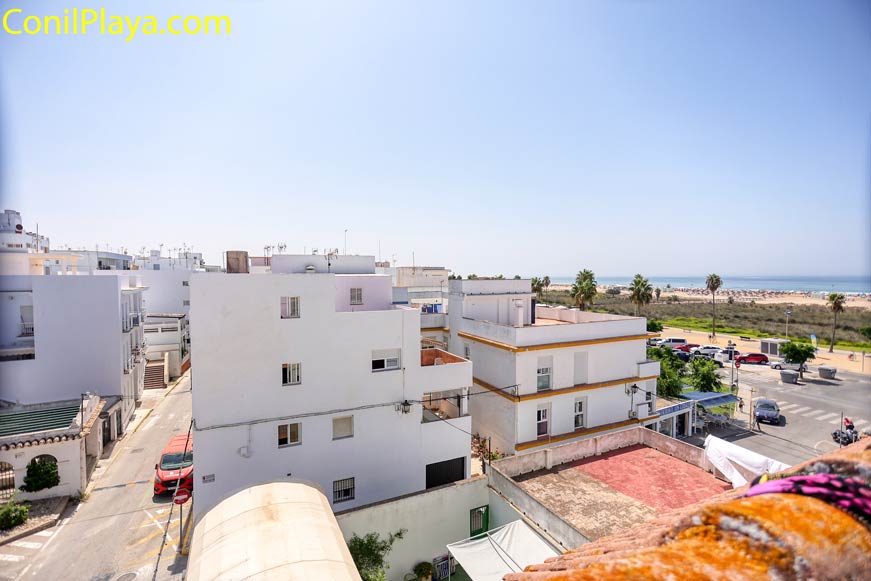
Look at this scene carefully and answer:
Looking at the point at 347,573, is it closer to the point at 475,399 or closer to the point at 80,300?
the point at 475,399

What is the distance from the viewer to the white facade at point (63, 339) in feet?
77.8

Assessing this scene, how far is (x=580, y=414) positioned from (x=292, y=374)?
627 inches

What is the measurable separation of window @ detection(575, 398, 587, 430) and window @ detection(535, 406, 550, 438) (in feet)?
6.79

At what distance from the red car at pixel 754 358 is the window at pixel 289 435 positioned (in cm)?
5397

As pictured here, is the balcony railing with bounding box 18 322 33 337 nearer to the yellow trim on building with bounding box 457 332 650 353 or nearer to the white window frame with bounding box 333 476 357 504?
the white window frame with bounding box 333 476 357 504

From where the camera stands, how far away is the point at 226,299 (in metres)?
15.3

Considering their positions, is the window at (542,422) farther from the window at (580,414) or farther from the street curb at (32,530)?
the street curb at (32,530)

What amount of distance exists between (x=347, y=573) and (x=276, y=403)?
8480mm

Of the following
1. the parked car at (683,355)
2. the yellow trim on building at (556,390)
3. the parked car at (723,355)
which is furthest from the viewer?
the parked car at (723,355)

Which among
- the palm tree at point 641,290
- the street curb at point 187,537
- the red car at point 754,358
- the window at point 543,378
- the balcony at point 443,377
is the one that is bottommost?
the street curb at point 187,537

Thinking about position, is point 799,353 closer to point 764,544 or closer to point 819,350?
point 819,350

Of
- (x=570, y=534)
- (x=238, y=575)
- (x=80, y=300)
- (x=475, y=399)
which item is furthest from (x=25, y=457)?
(x=570, y=534)

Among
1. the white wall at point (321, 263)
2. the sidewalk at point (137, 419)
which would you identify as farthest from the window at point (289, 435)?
the sidewalk at point (137, 419)

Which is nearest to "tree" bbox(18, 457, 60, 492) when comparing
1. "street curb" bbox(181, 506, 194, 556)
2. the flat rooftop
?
"street curb" bbox(181, 506, 194, 556)
